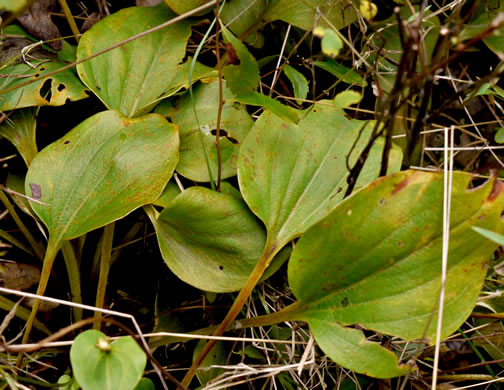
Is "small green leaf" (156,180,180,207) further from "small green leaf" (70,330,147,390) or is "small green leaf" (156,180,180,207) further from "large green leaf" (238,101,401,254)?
"small green leaf" (70,330,147,390)

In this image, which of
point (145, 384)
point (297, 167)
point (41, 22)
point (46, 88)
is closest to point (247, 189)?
point (297, 167)

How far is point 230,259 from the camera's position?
771 mm

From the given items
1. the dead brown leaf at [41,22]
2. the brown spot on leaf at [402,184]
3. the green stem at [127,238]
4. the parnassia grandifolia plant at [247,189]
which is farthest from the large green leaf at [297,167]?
the dead brown leaf at [41,22]

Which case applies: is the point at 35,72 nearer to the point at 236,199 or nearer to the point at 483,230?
the point at 236,199

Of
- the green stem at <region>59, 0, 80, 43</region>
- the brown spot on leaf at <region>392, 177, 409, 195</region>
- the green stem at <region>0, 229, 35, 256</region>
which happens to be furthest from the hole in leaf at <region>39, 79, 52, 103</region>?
the brown spot on leaf at <region>392, 177, 409, 195</region>

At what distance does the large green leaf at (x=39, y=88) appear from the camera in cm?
83

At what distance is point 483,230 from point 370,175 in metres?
0.20

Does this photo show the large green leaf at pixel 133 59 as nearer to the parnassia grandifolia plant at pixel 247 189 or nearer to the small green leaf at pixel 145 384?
the parnassia grandifolia plant at pixel 247 189

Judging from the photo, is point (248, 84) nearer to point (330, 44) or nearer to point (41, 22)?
point (330, 44)

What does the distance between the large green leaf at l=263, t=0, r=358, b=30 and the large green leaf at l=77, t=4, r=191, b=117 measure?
161 mm

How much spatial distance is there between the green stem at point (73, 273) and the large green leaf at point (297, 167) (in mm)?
307

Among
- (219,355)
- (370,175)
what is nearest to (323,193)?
(370,175)

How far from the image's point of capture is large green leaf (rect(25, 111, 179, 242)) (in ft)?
2.50

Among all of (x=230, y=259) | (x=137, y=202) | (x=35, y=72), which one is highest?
(x=35, y=72)
